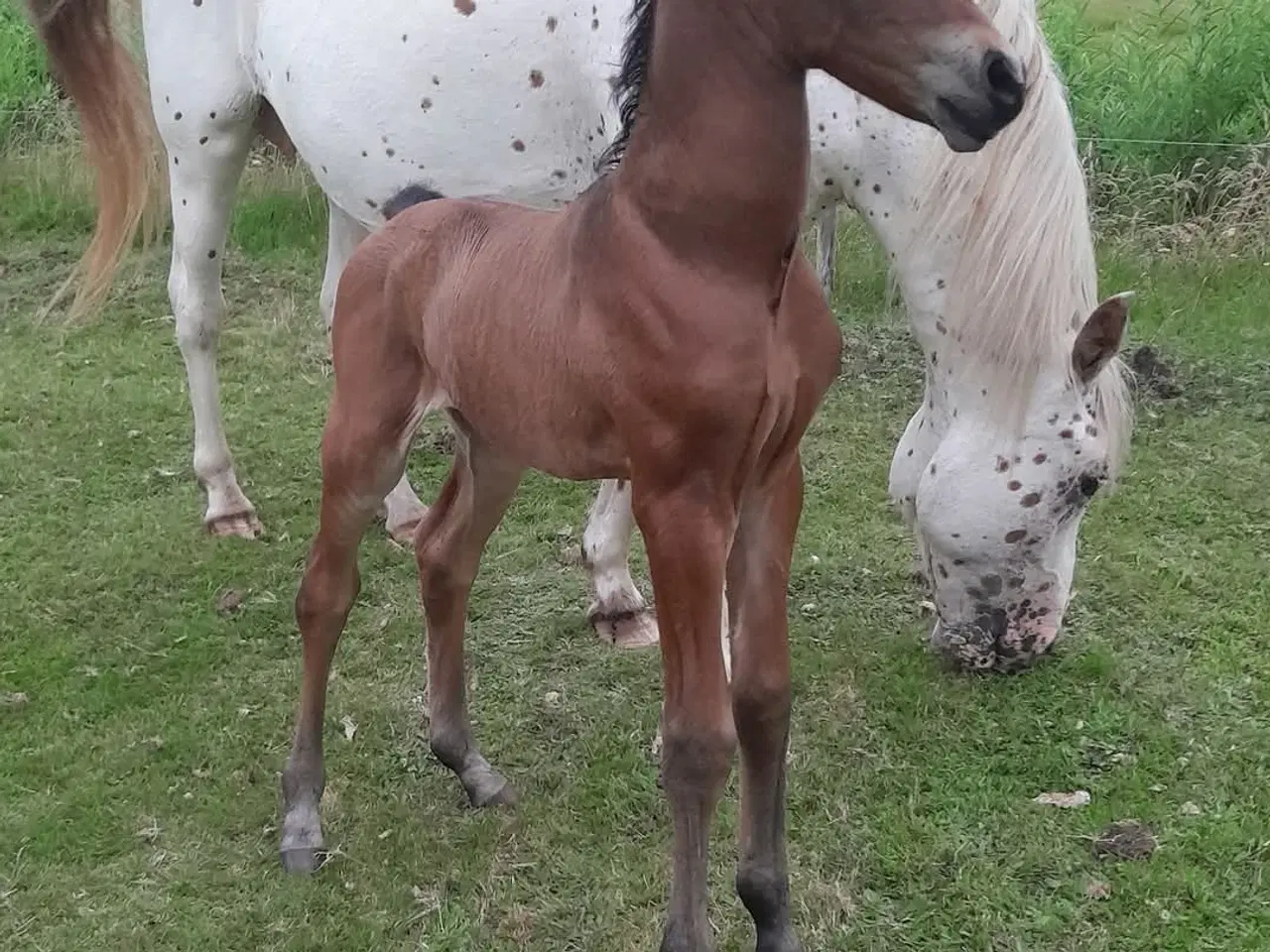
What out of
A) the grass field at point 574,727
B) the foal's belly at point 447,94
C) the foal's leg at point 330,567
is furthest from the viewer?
the foal's belly at point 447,94

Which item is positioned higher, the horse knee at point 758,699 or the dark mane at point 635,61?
the dark mane at point 635,61

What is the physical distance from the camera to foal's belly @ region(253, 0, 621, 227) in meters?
3.11

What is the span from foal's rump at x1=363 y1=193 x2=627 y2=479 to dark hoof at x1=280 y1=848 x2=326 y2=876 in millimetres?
869

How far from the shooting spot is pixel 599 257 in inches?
75.8

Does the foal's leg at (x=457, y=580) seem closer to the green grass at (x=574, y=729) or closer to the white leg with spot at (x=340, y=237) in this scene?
the green grass at (x=574, y=729)

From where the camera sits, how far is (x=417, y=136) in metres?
3.28

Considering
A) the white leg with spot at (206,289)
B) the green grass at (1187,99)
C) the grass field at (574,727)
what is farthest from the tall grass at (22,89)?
the green grass at (1187,99)

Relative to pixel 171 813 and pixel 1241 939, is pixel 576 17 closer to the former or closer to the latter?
pixel 171 813

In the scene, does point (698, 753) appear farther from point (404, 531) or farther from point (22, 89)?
point (22, 89)

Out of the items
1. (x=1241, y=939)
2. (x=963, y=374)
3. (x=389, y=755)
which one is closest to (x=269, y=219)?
(x=389, y=755)

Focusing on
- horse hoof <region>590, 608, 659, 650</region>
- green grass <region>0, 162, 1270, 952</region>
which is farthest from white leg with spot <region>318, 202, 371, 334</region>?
horse hoof <region>590, 608, 659, 650</region>

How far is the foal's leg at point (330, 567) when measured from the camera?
2359 mm

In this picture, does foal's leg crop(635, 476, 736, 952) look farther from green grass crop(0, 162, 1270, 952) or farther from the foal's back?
green grass crop(0, 162, 1270, 952)

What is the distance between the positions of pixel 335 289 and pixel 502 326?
2.00m
